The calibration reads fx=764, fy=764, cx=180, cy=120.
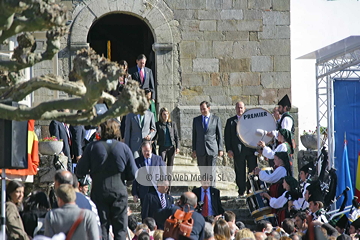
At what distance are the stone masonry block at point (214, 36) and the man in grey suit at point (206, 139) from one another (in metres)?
3.37

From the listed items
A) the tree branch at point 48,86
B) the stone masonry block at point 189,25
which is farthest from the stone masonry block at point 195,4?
the tree branch at point 48,86

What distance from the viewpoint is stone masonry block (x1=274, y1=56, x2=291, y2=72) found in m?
16.9

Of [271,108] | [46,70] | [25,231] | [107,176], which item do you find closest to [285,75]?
[271,108]

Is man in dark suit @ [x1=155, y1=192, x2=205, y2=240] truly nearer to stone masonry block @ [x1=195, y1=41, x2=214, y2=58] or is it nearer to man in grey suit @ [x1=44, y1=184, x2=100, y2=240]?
man in grey suit @ [x1=44, y1=184, x2=100, y2=240]

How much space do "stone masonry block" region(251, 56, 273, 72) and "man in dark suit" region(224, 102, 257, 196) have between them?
3.04 metres

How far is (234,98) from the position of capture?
16766 millimetres

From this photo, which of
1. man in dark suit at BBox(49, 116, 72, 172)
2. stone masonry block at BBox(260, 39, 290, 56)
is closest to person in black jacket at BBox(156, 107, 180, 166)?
man in dark suit at BBox(49, 116, 72, 172)

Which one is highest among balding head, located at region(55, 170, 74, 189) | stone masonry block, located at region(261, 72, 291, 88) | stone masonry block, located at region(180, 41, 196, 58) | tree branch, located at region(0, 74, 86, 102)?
stone masonry block, located at region(180, 41, 196, 58)

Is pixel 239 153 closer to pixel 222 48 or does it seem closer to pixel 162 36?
pixel 222 48

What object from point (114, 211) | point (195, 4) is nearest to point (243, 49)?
point (195, 4)

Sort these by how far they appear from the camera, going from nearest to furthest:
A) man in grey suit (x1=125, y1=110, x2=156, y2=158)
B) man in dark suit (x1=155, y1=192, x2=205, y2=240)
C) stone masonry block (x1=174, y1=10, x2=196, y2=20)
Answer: man in dark suit (x1=155, y1=192, x2=205, y2=240) < man in grey suit (x1=125, y1=110, x2=156, y2=158) < stone masonry block (x1=174, y1=10, x2=196, y2=20)

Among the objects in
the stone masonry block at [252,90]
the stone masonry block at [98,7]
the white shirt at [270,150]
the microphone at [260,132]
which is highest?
the stone masonry block at [98,7]

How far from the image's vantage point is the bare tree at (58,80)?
6770 millimetres

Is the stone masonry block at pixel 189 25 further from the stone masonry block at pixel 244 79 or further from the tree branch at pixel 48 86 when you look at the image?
the tree branch at pixel 48 86
